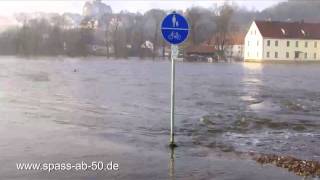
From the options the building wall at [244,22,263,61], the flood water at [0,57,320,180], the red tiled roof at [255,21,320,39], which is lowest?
the flood water at [0,57,320,180]

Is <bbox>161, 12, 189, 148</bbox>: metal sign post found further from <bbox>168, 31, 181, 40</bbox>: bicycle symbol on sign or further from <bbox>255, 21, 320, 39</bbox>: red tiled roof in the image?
<bbox>255, 21, 320, 39</bbox>: red tiled roof

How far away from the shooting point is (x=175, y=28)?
36.2 feet

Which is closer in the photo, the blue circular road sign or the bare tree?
the blue circular road sign

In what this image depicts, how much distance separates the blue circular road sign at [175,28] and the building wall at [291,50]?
107m

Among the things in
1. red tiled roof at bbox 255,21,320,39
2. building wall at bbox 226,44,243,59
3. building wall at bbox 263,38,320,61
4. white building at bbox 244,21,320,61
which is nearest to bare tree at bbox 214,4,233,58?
building wall at bbox 226,44,243,59

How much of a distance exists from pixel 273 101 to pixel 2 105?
39.0 ft

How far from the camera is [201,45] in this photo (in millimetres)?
130000

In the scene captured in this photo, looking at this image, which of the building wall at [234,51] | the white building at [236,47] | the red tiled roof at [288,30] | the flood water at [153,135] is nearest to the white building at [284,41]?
the red tiled roof at [288,30]

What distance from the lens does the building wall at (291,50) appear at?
117 metres

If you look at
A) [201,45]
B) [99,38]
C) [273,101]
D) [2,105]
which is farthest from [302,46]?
[2,105]

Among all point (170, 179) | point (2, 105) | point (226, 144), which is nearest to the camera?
point (170, 179)

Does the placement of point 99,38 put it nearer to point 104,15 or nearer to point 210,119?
point 104,15

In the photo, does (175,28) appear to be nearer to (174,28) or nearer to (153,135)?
(174,28)

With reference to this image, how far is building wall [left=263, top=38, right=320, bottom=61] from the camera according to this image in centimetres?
11662
